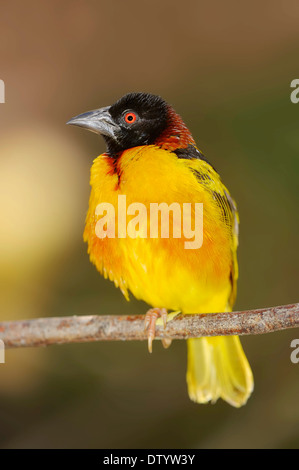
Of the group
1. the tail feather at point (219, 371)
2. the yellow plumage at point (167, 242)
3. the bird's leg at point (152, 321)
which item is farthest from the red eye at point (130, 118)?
the tail feather at point (219, 371)

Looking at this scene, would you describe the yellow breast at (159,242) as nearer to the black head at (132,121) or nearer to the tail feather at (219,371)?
the black head at (132,121)

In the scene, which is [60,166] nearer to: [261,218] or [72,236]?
[72,236]

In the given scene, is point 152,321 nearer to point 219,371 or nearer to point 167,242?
point 167,242

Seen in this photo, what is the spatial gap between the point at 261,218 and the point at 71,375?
1.35 m

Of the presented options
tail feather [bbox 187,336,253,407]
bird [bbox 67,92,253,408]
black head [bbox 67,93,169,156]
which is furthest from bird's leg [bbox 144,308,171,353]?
black head [bbox 67,93,169,156]

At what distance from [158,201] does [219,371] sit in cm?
90

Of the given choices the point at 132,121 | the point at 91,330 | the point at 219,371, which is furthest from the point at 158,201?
the point at 219,371

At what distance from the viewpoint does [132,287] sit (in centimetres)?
193

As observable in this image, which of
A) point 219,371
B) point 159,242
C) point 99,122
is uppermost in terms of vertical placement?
point 99,122

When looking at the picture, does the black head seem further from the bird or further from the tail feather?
the tail feather

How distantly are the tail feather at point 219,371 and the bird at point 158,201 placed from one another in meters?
0.25

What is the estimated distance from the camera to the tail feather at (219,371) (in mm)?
2166

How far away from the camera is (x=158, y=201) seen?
1695mm

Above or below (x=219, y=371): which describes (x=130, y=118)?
above
